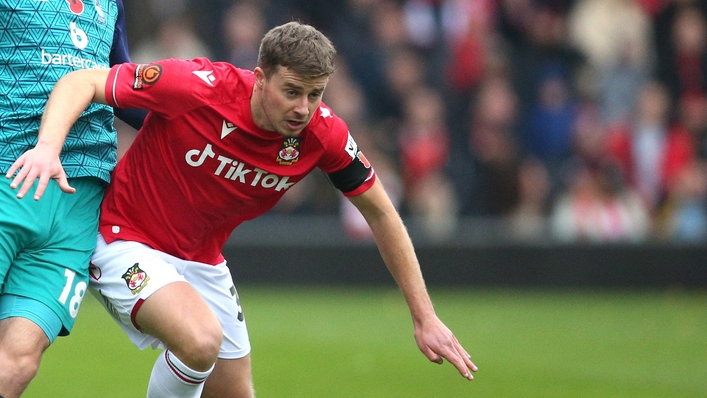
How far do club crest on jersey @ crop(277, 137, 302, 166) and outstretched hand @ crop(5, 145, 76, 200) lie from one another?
1204 millimetres

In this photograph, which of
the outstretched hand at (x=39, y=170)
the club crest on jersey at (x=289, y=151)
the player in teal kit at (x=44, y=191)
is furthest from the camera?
the club crest on jersey at (x=289, y=151)

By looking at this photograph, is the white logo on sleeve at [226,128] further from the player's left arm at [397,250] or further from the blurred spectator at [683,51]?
the blurred spectator at [683,51]

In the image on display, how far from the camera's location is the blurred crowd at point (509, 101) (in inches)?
522

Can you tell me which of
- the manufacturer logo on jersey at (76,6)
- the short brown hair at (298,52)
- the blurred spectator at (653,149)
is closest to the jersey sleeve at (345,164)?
the short brown hair at (298,52)

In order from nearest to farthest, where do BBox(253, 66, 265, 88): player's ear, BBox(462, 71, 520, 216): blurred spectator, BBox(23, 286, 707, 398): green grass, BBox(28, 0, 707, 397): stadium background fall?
BBox(253, 66, 265, 88): player's ear
BBox(23, 286, 707, 398): green grass
BBox(28, 0, 707, 397): stadium background
BBox(462, 71, 520, 216): blurred spectator

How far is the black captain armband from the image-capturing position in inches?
210

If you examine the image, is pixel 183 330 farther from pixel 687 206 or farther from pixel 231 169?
pixel 687 206

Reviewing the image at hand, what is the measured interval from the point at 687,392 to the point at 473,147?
248 inches

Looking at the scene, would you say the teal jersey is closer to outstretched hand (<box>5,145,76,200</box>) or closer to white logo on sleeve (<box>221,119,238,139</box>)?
outstretched hand (<box>5,145,76,200</box>)

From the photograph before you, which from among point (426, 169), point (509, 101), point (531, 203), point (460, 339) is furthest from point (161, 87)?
point (509, 101)

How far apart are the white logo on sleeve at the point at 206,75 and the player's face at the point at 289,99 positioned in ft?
0.80

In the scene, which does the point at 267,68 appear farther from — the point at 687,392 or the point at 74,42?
the point at 687,392

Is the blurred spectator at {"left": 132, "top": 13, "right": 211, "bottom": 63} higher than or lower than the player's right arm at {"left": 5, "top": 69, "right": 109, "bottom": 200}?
lower

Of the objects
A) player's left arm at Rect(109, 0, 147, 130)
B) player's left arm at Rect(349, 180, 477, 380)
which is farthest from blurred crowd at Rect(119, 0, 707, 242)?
player's left arm at Rect(349, 180, 477, 380)
